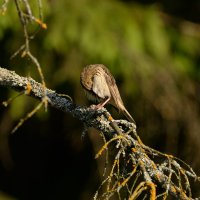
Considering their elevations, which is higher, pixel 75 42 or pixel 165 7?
pixel 165 7

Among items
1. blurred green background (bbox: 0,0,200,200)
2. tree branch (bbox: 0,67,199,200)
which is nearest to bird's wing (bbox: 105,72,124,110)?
tree branch (bbox: 0,67,199,200)

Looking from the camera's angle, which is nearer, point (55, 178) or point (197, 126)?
point (197, 126)

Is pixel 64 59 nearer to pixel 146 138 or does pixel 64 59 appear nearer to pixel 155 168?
pixel 146 138

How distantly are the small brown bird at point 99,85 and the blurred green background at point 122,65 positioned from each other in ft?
4.95

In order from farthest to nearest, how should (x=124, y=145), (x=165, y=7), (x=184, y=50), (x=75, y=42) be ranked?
(x=165, y=7)
(x=184, y=50)
(x=75, y=42)
(x=124, y=145)

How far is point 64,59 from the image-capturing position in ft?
24.5

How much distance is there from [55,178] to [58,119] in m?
1.14

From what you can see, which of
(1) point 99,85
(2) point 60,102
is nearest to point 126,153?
(2) point 60,102

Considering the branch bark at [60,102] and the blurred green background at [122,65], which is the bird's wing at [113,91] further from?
the blurred green background at [122,65]

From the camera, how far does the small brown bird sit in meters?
4.68

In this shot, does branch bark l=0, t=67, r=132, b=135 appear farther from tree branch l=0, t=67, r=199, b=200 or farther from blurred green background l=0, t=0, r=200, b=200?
blurred green background l=0, t=0, r=200, b=200

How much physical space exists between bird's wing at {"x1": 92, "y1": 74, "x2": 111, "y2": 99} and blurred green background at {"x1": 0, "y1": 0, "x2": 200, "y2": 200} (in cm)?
159

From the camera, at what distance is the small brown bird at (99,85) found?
4.68 metres

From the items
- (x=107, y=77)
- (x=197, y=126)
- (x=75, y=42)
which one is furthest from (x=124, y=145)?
(x=197, y=126)
